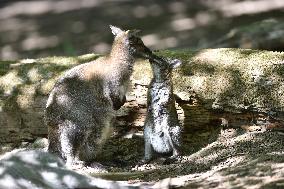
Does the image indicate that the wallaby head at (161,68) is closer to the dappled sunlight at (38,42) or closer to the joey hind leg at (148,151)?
the joey hind leg at (148,151)

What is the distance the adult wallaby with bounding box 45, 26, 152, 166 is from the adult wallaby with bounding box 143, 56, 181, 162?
24cm

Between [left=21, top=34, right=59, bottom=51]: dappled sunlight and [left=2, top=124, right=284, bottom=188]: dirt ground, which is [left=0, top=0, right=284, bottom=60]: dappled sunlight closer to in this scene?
[left=21, top=34, right=59, bottom=51]: dappled sunlight

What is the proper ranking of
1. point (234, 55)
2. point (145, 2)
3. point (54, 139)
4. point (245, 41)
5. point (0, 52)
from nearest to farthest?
1. point (54, 139)
2. point (234, 55)
3. point (245, 41)
4. point (0, 52)
5. point (145, 2)

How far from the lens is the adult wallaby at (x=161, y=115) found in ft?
22.4

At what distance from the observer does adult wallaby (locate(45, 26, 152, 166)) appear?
6750mm

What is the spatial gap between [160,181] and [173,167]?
60cm

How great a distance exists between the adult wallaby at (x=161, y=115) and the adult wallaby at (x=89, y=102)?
24 centimetres

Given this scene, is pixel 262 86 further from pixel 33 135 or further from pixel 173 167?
pixel 33 135

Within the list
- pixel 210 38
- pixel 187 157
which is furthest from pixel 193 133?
pixel 210 38

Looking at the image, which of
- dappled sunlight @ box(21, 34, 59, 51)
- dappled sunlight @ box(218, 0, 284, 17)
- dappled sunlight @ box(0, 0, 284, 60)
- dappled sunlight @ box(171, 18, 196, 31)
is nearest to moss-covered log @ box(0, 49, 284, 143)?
dappled sunlight @ box(0, 0, 284, 60)

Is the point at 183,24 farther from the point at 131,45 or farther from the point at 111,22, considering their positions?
the point at 131,45

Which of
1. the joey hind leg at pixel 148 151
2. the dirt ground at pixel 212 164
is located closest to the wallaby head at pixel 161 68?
the joey hind leg at pixel 148 151

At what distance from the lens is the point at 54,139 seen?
6848 mm

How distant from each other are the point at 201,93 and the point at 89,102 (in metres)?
1.22
